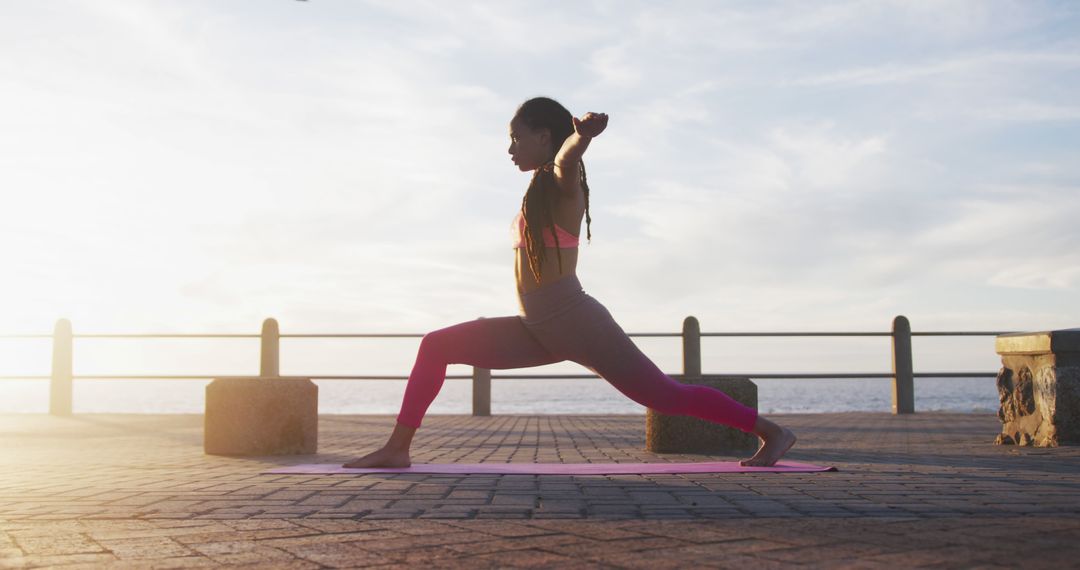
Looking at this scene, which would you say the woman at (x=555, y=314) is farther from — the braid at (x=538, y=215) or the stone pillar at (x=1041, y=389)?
the stone pillar at (x=1041, y=389)

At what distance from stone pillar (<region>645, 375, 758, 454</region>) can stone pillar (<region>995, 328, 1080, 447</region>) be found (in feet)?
7.39

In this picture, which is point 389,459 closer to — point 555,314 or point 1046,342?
point 555,314

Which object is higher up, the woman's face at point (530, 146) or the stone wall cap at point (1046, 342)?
the woman's face at point (530, 146)

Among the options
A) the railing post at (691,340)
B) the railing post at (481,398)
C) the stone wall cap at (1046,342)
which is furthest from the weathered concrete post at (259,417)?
the railing post at (691,340)

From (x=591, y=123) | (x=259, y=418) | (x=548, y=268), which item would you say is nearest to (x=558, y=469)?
(x=548, y=268)

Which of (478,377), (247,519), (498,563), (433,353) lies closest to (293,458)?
(433,353)

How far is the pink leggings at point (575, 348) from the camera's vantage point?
459 centimetres

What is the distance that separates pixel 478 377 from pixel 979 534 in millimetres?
11197

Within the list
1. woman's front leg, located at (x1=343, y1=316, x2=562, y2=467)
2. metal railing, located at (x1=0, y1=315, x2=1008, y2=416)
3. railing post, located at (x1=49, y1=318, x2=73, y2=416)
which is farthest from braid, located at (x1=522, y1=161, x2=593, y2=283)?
railing post, located at (x1=49, y1=318, x2=73, y2=416)

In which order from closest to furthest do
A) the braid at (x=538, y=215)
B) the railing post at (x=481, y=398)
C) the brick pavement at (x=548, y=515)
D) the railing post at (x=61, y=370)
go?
1. the brick pavement at (x=548, y=515)
2. the braid at (x=538, y=215)
3. the railing post at (x=481, y=398)
4. the railing post at (x=61, y=370)

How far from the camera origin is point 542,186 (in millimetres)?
4480

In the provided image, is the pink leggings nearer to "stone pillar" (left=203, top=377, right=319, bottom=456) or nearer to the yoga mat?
the yoga mat

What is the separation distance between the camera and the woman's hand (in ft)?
12.9

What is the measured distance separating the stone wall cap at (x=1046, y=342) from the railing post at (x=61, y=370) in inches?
520
